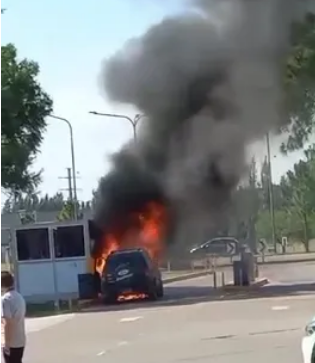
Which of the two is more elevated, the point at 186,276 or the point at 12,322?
the point at 186,276

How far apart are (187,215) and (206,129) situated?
1.40 meters

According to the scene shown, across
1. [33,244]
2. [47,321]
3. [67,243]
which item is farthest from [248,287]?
[33,244]

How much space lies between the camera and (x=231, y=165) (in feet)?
36.6

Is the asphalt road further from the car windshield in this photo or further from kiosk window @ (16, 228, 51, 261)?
kiosk window @ (16, 228, 51, 261)

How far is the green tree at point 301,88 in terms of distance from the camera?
407 inches

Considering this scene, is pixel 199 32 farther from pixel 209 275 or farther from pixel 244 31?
pixel 209 275

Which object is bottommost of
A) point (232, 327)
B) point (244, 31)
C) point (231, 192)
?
point (232, 327)

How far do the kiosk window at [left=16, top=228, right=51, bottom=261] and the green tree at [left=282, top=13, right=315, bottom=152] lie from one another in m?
2.88

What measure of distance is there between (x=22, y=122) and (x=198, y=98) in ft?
7.04

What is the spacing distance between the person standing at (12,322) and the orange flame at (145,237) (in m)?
3.80

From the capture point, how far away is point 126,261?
10906mm

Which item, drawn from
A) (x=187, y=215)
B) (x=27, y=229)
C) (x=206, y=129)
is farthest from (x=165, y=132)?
(x=27, y=229)

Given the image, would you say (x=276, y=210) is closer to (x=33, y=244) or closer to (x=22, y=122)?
(x=33, y=244)

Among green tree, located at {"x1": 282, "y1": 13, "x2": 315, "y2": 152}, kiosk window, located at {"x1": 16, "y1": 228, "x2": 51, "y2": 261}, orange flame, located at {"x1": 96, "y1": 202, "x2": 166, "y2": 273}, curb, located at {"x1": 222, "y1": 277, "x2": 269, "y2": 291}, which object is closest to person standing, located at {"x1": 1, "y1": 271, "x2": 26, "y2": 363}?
orange flame, located at {"x1": 96, "y1": 202, "x2": 166, "y2": 273}
